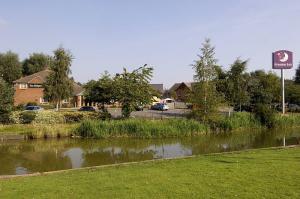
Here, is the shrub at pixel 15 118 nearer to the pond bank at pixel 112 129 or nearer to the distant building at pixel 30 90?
the pond bank at pixel 112 129

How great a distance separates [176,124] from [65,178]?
922 inches

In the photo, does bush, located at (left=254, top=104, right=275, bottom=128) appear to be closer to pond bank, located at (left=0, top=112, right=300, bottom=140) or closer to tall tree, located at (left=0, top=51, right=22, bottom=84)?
pond bank, located at (left=0, top=112, right=300, bottom=140)

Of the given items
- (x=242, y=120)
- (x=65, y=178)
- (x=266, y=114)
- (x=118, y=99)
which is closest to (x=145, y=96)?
(x=118, y=99)

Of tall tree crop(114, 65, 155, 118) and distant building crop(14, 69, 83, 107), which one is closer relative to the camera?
tall tree crop(114, 65, 155, 118)

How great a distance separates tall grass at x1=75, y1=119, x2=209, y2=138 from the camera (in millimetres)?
34375

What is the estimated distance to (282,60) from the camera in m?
53.1

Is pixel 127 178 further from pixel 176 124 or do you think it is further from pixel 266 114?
pixel 266 114

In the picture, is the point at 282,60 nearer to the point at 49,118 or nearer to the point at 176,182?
the point at 49,118

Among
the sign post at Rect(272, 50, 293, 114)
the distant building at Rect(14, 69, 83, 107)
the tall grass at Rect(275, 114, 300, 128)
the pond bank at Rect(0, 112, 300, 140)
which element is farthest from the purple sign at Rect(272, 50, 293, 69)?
the distant building at Rect(14, 69, 83, 107)

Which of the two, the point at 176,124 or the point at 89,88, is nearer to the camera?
the point at 176,124

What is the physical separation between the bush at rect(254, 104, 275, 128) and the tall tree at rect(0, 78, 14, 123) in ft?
80.6

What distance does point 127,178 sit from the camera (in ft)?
42.3

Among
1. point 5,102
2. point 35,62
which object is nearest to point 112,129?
point 5,102

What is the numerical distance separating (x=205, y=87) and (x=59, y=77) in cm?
1859
